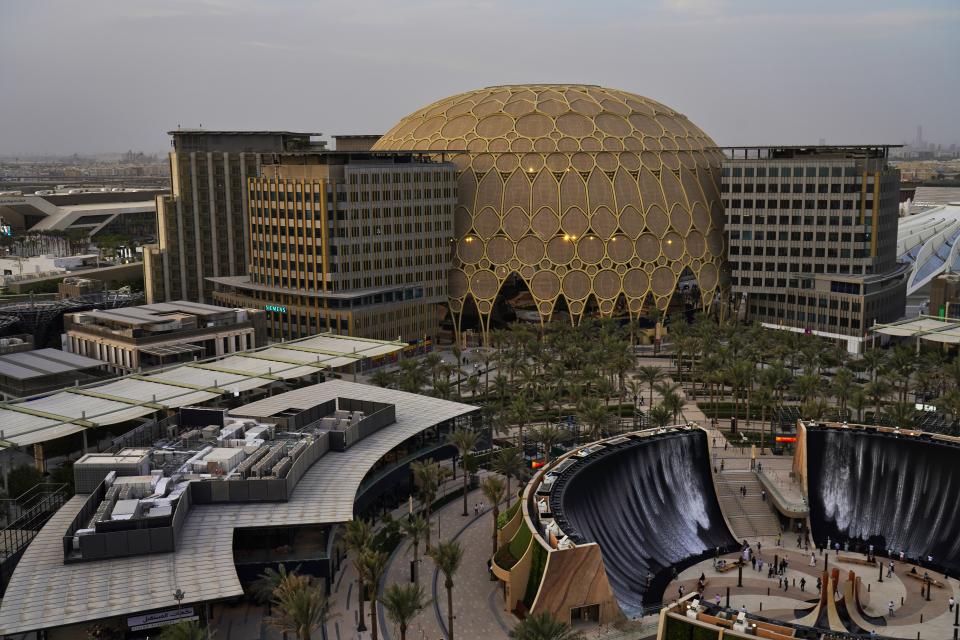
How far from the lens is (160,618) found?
4653 cm

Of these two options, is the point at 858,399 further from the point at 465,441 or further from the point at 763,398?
the point at 465,441

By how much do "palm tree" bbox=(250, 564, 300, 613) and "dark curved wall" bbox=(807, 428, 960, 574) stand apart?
125ft

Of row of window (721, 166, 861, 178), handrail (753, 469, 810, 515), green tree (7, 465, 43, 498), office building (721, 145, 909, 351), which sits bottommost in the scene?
handrail (753, 469, 810, 515)

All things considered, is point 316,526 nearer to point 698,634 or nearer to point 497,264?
point 698,634

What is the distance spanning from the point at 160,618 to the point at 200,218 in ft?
321

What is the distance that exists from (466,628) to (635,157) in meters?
87.1

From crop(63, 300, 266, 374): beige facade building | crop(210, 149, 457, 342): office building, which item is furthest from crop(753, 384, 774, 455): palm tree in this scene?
crop(63, 300, 266, 374): beige facade building

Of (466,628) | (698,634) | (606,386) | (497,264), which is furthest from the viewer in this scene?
(497,264)

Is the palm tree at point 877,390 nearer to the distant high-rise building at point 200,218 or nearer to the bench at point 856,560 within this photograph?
the bench at point 856,560

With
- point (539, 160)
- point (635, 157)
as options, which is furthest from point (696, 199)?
point (539, 160)

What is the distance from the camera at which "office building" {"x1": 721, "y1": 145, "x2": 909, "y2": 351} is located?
127m

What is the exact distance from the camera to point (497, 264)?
429 ft

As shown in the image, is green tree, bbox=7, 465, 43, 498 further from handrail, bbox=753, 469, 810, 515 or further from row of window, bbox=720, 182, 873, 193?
row of window, bbox=720, 182, 873, 193

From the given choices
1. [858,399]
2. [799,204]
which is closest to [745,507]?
[858,399]
